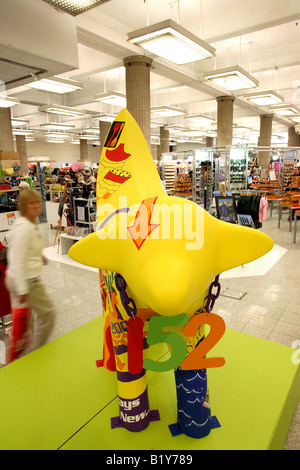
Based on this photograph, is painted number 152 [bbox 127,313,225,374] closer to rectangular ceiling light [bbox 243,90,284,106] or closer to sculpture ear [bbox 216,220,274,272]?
sculpture ear [bbox 216,220,274,272]

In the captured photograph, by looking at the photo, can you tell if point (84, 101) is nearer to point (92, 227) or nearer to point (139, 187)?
point (92, 227)

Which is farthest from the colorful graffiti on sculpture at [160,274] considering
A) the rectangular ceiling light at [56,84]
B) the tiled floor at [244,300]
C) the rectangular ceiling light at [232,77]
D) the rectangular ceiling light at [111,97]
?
the rectangular ceiling light at [111,97]

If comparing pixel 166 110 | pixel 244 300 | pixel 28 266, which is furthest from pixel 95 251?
pixel 166 110

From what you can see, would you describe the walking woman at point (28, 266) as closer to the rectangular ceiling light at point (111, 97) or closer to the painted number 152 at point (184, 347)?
the painted number 152 at point (184, 347)

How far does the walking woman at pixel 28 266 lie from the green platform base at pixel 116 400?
29 cm

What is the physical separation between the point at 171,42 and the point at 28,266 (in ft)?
15.0

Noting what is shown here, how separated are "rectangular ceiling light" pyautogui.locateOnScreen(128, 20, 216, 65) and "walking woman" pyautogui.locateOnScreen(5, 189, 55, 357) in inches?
146

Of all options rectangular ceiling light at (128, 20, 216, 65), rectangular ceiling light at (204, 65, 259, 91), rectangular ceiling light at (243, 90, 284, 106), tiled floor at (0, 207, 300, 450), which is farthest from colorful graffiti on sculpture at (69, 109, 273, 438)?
rectangular ceiling light at (243, 90, 284, 106)

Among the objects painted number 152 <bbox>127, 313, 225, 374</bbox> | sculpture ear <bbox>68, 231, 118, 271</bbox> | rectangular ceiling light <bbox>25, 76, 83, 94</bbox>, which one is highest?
rectangular ceiling light <bbox>25, 76, 83, 94</bbox>

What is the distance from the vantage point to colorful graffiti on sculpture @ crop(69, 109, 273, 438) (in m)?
1.20

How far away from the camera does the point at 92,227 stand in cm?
657

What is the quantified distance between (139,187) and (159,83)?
10.3 metres

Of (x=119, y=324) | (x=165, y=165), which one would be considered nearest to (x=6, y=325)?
(x=119, y=324)

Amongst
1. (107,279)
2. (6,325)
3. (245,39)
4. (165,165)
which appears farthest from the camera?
(165,165)
